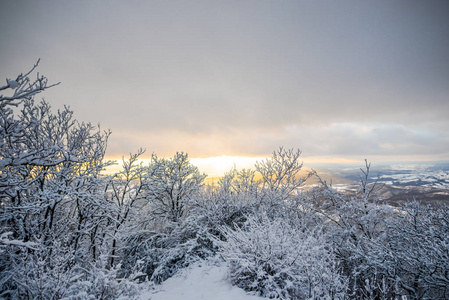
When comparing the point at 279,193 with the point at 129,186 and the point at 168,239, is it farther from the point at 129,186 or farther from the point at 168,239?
the point at 129,186

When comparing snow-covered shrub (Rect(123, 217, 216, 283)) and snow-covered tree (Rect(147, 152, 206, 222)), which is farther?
snow-covered tree (Rect(147, 152, 206, 222))

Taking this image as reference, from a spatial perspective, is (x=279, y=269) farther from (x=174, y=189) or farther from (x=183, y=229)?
(x=174, y=189)

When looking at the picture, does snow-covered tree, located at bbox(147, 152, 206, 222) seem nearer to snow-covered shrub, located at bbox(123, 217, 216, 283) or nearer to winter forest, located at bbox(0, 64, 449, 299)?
winter forest, located at bbox(0, 64, 449, 299)

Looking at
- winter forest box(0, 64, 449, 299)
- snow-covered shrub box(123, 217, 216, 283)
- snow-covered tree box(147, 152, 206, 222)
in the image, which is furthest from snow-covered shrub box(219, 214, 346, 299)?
snow-covered tree box(147, 152, 206, 222)

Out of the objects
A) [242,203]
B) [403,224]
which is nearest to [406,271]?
[403,224]

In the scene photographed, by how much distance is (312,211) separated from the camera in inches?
314

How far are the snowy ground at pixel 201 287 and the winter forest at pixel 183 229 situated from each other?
32 centimetres

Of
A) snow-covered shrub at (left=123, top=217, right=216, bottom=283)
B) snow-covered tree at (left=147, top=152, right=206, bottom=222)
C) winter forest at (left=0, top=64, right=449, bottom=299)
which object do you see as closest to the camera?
winter forest at (left=0, top=64, right=449, bottom=299)

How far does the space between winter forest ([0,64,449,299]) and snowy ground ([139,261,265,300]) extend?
1.04 ft

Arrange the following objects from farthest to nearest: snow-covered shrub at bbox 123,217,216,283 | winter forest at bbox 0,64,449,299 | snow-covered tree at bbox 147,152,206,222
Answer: snow-covered tree at bbox 147,152,206,222 → snow-covered shrub at bbox 123,217,216,283 → winter forest at bbox 0,64,449,299

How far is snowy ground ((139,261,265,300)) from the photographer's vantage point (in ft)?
12.7

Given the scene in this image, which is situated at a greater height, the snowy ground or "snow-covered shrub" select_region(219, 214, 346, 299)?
"snow-covered shrub" select_region(219, 214, 346, 299)

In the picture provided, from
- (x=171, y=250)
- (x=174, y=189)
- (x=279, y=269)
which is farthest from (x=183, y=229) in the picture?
(x=279, y=269)

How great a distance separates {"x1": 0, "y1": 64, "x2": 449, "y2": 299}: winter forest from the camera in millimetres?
3404
